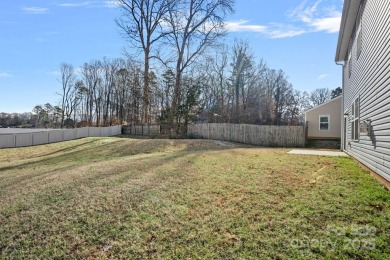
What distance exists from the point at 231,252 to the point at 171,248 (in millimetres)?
617

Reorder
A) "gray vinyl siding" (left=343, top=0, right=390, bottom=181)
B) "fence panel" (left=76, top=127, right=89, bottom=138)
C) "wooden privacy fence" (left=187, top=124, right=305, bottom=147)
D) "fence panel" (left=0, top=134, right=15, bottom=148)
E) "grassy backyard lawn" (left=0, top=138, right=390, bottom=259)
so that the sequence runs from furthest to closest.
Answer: "fence panel" (left=76, top=127, right=89, bottom=138), "fence panel" (left=0, top=134, right=15, bottom=148), "wooden privacy fence" (left=187, top=124, right=305, bottom=147), "gray vinyl siding" (left=343, top=0, right=390, bottom=181), "grassy backyard lawn" (left=0, top=138, right=390, bottom=259)

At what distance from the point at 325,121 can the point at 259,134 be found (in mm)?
5020

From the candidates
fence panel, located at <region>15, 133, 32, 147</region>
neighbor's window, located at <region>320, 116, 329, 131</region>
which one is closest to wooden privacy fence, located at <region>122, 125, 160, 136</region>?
fence panel, located at <region>15, 133, 32, 147</region>

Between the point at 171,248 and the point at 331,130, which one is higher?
the point at 331,130

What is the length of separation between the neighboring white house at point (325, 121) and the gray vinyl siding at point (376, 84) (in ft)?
42.0

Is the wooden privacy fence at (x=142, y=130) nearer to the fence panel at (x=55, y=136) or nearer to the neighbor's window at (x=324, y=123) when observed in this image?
the fence panel at (x=55, y=136)

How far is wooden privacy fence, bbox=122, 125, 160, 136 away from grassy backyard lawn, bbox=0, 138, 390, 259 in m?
20.7

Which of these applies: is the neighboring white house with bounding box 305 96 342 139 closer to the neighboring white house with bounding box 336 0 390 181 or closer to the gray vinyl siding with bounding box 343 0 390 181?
the neighboring white house with bounding box 336 0 390 181

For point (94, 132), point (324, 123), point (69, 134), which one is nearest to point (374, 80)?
point (324, 123)

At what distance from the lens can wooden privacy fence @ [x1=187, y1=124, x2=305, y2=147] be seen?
1738 cm

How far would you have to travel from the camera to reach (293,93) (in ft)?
132

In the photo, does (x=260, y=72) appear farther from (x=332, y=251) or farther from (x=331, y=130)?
(x=332, y=251)

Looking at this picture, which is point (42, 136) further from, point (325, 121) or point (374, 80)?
point (374, 80)

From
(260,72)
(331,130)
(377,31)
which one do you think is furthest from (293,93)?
(377,31)
